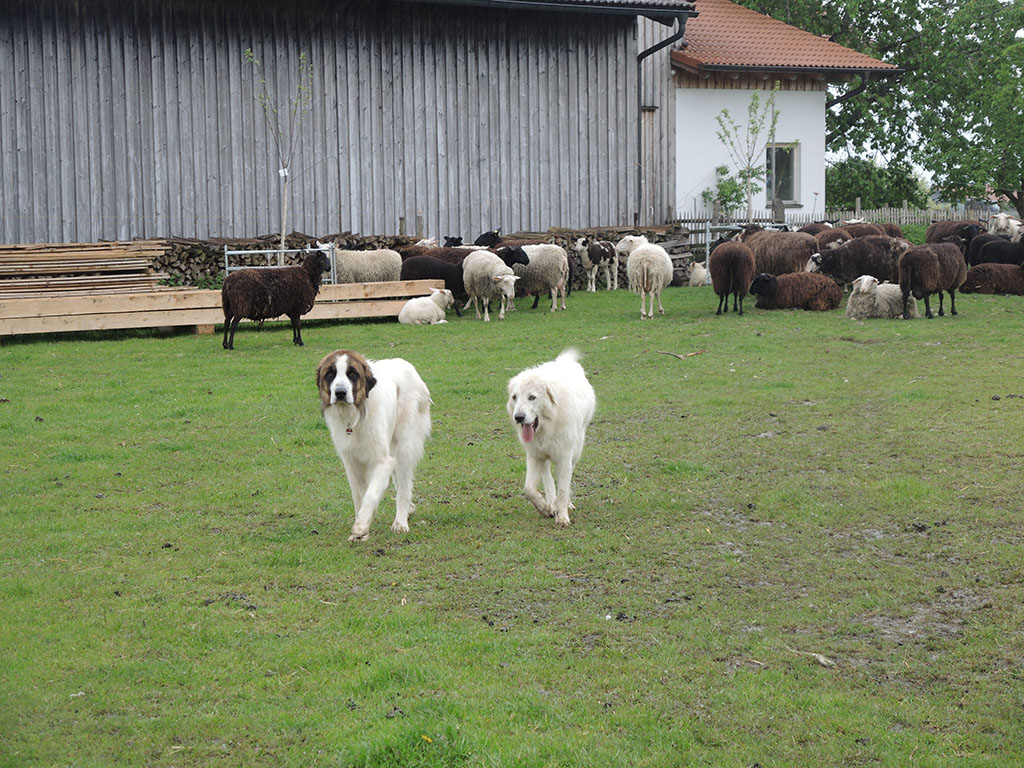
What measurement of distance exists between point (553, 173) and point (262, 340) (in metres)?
11.6

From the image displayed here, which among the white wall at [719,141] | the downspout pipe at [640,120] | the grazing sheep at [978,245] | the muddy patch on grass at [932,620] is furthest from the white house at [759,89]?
the muddy patch on grass at [932,620]

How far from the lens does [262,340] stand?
16.7 meters

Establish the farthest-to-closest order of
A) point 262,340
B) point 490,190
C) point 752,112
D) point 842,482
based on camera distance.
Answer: point 752,112 → point 490,190 → point 262,340 → point 842,482

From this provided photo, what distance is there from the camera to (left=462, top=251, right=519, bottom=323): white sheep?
1944 centimetres

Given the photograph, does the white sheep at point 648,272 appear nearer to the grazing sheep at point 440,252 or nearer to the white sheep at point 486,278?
the white sheep at point 486,278

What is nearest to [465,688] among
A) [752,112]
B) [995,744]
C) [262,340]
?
[995,744]

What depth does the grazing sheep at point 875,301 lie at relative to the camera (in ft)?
58.0

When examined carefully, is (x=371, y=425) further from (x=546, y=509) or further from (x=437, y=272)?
(x=437, y=272)

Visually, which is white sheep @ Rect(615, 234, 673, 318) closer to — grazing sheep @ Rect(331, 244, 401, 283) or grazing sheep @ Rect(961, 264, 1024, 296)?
grazing sheep @ Rect(331, 244, 401, 283)

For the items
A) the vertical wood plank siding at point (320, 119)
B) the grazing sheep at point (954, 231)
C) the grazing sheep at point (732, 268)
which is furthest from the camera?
the grazing sheep at point (954, 231)

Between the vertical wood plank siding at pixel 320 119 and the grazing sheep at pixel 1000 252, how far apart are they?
823 centimetres

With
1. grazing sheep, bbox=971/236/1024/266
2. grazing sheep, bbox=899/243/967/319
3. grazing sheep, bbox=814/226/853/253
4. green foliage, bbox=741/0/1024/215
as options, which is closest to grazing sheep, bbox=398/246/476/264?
grazing sheep, bbox=814/226/853/253

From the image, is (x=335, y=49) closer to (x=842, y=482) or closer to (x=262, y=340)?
(x=262, y=340)

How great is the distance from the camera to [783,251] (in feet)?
72.0
